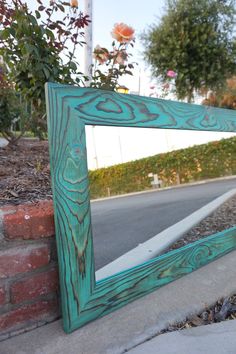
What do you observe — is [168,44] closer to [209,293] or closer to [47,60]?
[47,60]

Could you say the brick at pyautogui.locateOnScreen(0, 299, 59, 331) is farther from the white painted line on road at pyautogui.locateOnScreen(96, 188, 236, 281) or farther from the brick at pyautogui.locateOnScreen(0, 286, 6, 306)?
the white painted line on road at pyautogui.locateOnScreen(96, 188, 236, 281)

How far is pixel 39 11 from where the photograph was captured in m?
1.56

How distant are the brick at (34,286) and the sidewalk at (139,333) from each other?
127mm

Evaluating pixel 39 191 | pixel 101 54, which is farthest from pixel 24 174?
pixel 101 54

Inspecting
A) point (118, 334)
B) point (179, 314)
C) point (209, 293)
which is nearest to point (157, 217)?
point (209, 293)

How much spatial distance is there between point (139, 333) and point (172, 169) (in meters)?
1.19

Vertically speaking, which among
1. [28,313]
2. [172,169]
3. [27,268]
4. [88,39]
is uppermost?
[88,39]

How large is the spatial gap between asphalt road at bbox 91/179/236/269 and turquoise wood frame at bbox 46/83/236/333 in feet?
0.88

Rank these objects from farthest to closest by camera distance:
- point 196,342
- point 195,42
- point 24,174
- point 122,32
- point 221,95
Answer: point 221,95
point 195,42
point 122,32
point 24,174
point 196,342

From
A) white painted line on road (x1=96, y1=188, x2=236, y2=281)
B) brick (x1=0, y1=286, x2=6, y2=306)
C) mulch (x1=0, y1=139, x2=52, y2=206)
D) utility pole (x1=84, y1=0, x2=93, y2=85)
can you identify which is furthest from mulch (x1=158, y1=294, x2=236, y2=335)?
utility pole (x1=84, y1=0, x2=93, y2=85)

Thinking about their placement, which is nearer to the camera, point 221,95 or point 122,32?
point 122,32

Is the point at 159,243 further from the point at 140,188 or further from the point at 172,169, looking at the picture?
the point at 172,169

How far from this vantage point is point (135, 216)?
1.75m

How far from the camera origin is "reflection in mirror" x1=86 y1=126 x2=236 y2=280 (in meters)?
1.37
